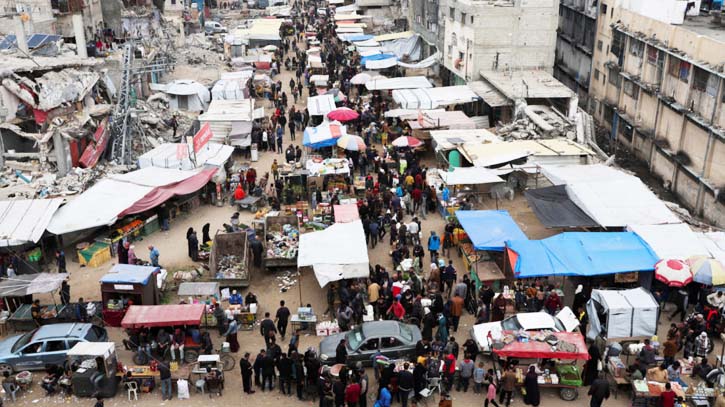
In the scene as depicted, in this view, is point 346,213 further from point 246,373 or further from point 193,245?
point 246,373

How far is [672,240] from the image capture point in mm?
18641

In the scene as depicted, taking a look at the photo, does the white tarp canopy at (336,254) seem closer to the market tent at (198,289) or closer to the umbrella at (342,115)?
the market tent at (198,289)

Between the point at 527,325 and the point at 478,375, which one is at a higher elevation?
the point at 527,325

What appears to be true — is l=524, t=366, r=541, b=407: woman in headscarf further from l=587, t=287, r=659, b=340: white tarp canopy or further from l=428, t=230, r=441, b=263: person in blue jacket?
l=428, t=230, r=441, b=263: person in blue jacket

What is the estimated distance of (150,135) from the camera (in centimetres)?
3094

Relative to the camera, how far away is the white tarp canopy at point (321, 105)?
108 feet

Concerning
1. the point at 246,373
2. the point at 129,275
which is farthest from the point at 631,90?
the point at 246,373

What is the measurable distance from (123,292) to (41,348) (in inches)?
94.6

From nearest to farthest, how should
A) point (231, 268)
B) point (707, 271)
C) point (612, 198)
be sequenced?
point (707, 271) < point (231, 268) < point (612, 198)

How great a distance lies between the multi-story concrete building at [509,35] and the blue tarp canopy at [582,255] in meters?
18.6

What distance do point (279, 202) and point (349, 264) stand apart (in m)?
7.70

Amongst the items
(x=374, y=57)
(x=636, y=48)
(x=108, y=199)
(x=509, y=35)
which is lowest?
(x=108, y=199)

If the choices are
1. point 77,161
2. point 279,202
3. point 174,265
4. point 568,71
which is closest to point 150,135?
point 77,161

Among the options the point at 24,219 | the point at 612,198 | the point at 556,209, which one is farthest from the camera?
the point at 24,219
